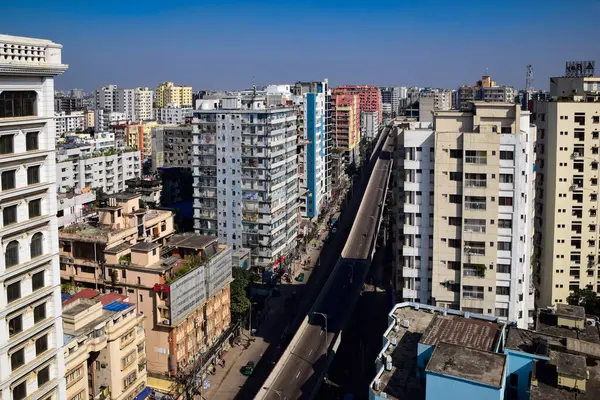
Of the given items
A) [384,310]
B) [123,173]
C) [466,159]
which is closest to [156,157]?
[123,173]

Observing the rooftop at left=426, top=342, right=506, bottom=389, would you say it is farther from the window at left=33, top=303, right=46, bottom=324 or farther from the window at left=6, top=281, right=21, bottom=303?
the window at left=6, top=281, right=21, bottom=303

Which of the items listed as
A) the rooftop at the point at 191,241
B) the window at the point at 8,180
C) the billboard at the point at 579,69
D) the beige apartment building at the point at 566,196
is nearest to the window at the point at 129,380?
the rooftop at the point at 191,241

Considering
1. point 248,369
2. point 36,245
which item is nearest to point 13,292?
point 36,245

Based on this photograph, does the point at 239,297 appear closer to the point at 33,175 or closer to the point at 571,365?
the point at 571,365

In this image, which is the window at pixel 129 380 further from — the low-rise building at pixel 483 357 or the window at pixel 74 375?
the low-rise building at pixel 483 357

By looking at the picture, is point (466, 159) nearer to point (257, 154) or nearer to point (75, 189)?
point (257, 154)
